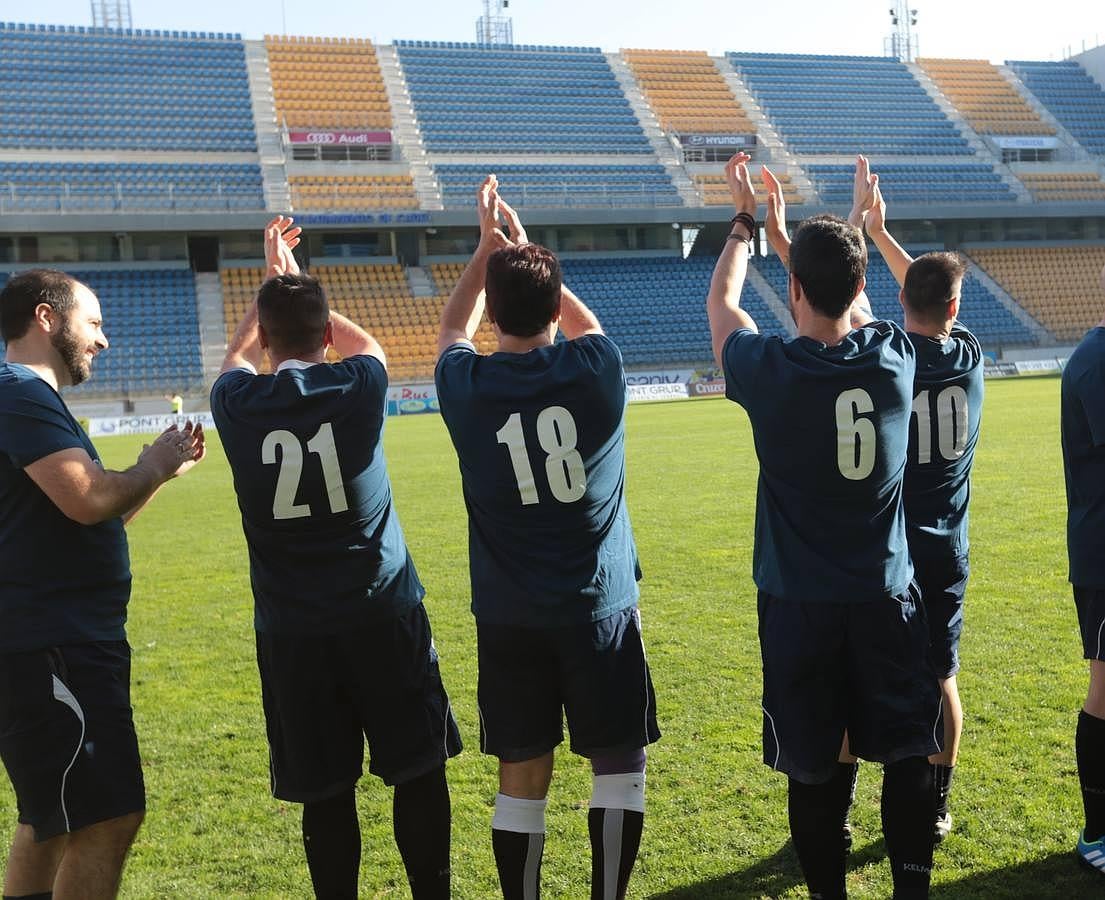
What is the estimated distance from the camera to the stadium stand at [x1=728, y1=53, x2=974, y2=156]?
44.9 m

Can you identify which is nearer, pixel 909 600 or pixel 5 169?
pixel 909 600

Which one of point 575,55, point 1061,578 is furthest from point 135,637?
point 575,55

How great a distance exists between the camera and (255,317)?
332 centimetres

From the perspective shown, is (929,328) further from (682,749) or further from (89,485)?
(89,485)

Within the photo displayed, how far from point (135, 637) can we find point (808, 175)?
39946 mm

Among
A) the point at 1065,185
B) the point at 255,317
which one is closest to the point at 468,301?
the point at 255,317

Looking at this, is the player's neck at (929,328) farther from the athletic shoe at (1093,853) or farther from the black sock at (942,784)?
the athletic shoe at (1093,853)

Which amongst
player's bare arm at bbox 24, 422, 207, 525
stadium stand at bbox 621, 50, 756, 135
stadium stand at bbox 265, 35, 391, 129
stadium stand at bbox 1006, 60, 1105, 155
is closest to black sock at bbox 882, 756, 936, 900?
player's bare arm at bbox 24, 422, 207, 525

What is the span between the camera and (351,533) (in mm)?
3143

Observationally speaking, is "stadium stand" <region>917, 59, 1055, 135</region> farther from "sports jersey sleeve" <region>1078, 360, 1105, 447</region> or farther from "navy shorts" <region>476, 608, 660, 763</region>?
"navy shorts" <region>476, 608, 660, 763</region>

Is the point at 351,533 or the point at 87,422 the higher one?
the point at 351,533

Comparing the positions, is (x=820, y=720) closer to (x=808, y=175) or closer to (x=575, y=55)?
(x=808, y=175)

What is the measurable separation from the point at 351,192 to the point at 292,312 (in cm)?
3535

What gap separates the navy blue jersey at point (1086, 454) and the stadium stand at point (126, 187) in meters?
34.6
